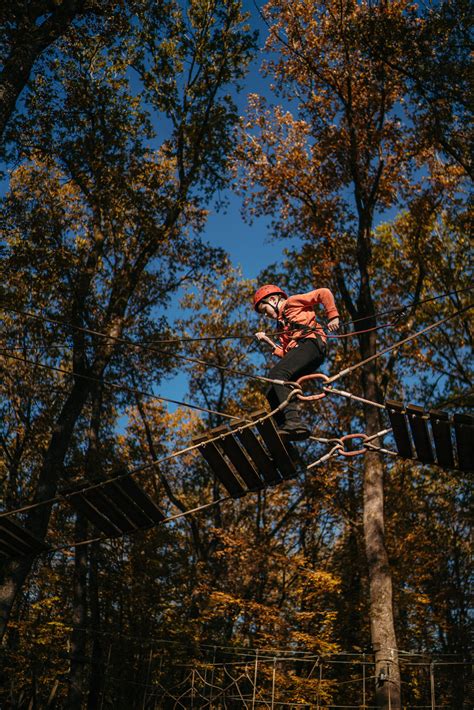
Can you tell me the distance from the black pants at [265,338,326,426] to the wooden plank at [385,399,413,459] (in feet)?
2.51

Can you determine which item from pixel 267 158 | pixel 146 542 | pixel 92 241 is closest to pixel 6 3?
pixel 92 241

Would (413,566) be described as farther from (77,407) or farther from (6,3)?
(6,3)

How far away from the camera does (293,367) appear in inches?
212

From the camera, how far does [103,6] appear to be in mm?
10781

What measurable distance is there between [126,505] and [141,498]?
0.53 ft

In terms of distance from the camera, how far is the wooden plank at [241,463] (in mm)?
5039

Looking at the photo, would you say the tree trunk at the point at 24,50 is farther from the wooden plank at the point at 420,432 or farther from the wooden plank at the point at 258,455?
the wooden plank at the point at 420,432

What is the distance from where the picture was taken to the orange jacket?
549cm

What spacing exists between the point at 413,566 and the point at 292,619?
11.1ft

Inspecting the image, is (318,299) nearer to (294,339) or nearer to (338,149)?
(294,339)

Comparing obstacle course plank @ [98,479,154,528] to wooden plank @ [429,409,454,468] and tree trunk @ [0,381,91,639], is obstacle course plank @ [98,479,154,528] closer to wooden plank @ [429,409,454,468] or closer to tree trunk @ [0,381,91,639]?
wooden plank @ [429,409,454,468]

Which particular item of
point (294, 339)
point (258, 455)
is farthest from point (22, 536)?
point (294, 339)

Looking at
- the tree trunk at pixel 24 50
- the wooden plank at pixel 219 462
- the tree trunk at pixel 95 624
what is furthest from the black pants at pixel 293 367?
the tree trunk at pixel 95 624

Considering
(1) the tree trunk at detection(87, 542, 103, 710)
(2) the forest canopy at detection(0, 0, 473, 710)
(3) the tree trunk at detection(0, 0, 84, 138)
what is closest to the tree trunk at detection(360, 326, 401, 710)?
(2) the forest canopy at detection(0, 0, 473, 710)
